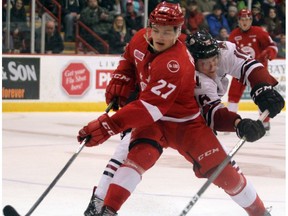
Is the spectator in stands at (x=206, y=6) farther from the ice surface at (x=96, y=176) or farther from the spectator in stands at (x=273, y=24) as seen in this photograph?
the ice surface at (x=96, y=176)

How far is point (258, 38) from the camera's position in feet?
29.2

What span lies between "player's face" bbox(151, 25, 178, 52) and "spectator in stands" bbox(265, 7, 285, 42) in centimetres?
909

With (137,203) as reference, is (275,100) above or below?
above

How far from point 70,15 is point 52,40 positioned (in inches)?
27.5

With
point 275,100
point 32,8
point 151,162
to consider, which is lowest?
point 32,8

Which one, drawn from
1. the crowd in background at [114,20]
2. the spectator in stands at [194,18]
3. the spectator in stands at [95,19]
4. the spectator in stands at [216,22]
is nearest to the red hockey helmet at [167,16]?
the crowd in background at [114,20]

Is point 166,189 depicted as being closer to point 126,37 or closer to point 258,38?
point 258,38

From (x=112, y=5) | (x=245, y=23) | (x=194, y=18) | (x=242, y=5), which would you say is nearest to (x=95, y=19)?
(x=112, y=5)

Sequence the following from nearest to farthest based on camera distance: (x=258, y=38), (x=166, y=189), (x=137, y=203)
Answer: (x=137, y=203)
(x=166, y=189)
(x=258, y=38)

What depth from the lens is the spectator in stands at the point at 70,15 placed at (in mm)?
11055

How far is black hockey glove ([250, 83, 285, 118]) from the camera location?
3855mm

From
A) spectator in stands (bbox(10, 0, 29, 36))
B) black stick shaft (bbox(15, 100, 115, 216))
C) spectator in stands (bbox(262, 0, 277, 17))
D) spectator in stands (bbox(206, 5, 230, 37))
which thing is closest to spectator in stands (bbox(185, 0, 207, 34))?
spectator in stands (bbox(206, 5, 230, 37))

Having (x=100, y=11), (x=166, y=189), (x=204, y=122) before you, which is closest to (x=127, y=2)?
(x=100, y=11)

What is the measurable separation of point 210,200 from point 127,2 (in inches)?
277
